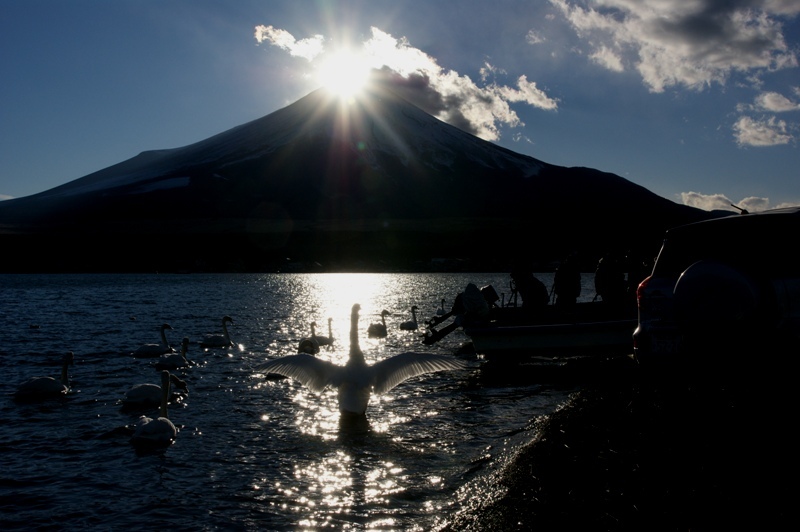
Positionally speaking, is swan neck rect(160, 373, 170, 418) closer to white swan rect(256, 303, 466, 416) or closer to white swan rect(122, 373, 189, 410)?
white swan rect(122, 373, 189, 410)

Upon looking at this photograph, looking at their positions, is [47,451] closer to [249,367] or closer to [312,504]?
[312,504]

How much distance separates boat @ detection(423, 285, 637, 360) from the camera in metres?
20.6

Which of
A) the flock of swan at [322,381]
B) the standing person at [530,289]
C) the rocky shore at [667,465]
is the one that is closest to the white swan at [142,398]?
the flock of swan at [322,381]

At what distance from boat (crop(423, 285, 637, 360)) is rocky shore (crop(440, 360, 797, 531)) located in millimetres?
9238

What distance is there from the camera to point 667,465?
778 cm

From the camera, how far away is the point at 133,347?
93.0 feet

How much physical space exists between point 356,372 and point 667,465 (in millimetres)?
8098

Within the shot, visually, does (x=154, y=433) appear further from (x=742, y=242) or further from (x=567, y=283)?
(x=567, y=283)

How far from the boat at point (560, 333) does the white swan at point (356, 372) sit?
23.5 feet

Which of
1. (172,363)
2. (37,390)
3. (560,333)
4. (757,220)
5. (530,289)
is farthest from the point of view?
(530,289)

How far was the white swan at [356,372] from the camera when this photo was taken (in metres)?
14.5

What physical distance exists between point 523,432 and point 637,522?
21.3 ft

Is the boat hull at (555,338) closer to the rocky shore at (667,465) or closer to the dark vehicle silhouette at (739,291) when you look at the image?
the rocky shore at (667,465)

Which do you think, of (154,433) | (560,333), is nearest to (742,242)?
(154,433)
